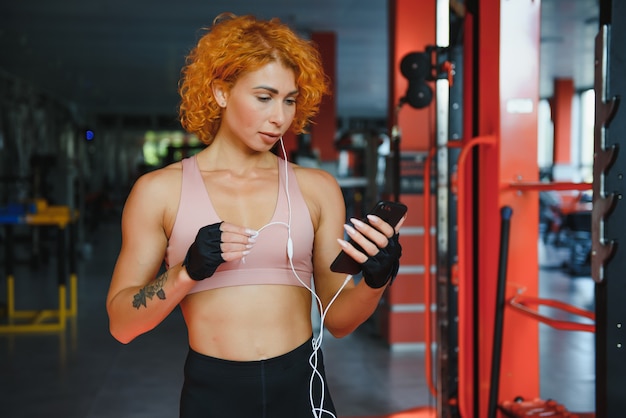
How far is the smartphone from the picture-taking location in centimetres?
128

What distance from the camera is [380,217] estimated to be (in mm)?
1280

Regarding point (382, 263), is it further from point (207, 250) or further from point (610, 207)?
point (610, 207)

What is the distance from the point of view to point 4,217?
5.43 m

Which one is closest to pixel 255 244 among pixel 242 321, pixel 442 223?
pixel 242 321

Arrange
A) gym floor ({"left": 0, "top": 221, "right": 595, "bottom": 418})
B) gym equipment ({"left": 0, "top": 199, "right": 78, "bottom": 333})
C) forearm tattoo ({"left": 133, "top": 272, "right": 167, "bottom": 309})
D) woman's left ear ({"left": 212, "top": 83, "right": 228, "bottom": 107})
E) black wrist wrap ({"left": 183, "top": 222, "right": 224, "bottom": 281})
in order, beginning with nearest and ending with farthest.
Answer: black wrist wrap ({"left": 183, "top": 222, "right": 224, "bottom": 281}) → forearm tattoo ({"left": 133, "top": 272, "right": 167, "bottom": 309}) → woman's left ear ({"left": 212, "top": 83, "right": 228, "bottom": 107}) → gym floor ({"left": 0, "top": 221, "right": 595, "bottom": 418}) → gym equipment ({"left": 0, "top": 199, "right": 78, "bottom": 333})

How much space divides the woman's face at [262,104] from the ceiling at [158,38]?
5.88m

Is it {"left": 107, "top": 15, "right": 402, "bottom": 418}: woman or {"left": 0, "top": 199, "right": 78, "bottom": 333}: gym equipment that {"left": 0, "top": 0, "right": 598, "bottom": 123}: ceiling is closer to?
{"left": 0, "top": 199, "right": 78, "bottom": 333}: gym equipment

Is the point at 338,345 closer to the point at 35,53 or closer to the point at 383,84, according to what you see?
the point at 35,53

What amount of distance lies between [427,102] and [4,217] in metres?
3.82

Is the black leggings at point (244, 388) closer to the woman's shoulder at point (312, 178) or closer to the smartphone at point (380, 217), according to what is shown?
the smartphone at point (380, 217)

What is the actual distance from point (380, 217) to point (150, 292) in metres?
0.48

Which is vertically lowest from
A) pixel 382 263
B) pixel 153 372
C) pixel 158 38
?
pixel 153 372

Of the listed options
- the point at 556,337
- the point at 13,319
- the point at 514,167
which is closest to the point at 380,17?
the point at 556,337

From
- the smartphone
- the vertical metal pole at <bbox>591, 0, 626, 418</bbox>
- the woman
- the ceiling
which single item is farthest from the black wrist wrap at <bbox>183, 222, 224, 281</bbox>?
the ceiling
